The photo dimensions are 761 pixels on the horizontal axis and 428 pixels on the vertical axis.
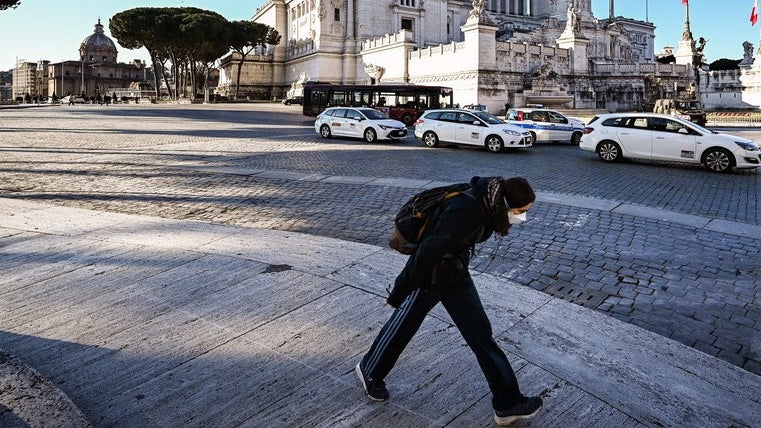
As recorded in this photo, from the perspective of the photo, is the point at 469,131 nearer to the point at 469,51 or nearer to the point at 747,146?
the point at 747,146

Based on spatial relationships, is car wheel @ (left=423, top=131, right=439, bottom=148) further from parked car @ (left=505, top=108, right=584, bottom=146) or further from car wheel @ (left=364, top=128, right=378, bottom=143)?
parked car @ (left=505, top=108, right=584, bottom=146)

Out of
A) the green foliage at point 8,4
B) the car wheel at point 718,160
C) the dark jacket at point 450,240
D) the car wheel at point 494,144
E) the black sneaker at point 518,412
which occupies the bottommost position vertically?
the black sneaker at point 518,412

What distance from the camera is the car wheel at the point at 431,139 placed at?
21034 millimetres

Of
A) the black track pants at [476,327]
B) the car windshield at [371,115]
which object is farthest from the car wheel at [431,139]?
the black track pants at [476,327]

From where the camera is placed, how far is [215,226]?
27.0 feet

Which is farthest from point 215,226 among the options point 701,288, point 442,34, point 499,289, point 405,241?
point 442,34

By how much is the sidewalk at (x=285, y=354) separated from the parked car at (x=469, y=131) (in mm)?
13654

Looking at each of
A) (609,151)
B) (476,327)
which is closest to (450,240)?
(476,327)

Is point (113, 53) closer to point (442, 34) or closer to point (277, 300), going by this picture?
point (442, 34)

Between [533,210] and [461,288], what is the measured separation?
680 centimetres

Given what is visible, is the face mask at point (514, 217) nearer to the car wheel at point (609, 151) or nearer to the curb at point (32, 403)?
the curb at point (32, 403)

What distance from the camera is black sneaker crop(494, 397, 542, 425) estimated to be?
331cm

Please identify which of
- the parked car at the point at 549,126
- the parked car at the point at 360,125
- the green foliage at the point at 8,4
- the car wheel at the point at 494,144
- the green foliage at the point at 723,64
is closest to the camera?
the car wheel at the point at 494,144

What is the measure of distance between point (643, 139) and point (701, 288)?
37.9 feet
